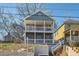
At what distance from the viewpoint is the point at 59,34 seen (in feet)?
11.5

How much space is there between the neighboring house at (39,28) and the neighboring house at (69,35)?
110mm

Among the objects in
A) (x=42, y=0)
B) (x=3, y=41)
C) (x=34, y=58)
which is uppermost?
(x=42, y=0)

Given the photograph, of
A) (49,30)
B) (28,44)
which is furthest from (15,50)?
(49,30)

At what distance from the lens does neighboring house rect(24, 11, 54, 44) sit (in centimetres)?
353

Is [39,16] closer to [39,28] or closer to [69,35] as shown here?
[39,28]

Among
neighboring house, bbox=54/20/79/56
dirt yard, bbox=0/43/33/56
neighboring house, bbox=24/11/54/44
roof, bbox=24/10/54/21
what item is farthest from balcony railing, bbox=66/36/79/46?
dirt yard, bbox=0/43/33/56

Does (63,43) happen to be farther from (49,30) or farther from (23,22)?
(23,22)

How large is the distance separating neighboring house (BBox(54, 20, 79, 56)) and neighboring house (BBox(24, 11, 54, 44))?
110mm

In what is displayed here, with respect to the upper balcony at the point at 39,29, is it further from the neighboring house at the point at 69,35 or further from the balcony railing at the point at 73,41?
the balcony railing at the point at 73,41

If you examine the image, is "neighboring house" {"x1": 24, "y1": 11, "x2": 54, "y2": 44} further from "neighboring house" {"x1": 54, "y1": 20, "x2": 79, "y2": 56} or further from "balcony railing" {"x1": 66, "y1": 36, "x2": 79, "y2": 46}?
"balcony railing" {"x1": 66, "y1": 36, "x2": 79, "y2": 46}

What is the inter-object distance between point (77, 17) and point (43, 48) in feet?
2.04

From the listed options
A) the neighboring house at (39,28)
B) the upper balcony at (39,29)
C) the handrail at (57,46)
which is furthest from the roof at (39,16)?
the handrail at (57,46)

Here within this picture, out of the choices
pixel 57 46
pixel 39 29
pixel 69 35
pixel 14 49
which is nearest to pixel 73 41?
pixel 69 35

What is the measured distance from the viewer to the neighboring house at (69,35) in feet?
11.4
